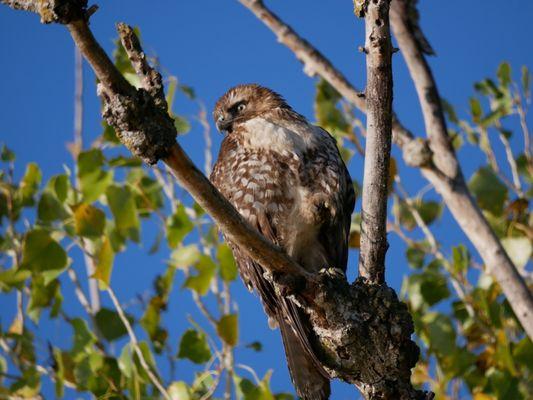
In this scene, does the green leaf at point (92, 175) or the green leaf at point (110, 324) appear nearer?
the green leaf at point (92, 175)

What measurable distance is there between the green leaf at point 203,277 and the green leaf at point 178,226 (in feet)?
0.54

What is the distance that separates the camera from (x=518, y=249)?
13.1ft

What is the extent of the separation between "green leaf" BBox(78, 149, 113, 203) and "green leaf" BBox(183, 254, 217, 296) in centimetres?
58

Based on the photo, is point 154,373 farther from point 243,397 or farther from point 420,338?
point 420,338

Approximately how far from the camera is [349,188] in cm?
349

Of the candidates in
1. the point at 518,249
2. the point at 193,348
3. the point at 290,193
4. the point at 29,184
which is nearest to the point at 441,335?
the point at 518,249

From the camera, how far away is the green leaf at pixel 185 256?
3803mm

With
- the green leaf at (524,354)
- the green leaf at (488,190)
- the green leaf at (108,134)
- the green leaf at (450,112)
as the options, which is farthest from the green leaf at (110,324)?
the green leaf at (450,112)

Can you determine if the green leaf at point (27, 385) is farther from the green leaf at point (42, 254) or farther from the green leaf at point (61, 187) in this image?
the green leaf at point (61, 187)

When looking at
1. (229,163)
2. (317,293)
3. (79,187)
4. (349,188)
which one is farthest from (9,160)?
(317,293)

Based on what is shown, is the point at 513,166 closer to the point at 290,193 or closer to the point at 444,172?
the point at 444,172

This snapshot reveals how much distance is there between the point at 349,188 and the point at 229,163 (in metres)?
0.54

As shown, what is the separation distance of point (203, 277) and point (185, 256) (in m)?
0.16

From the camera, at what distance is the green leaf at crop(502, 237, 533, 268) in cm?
395
